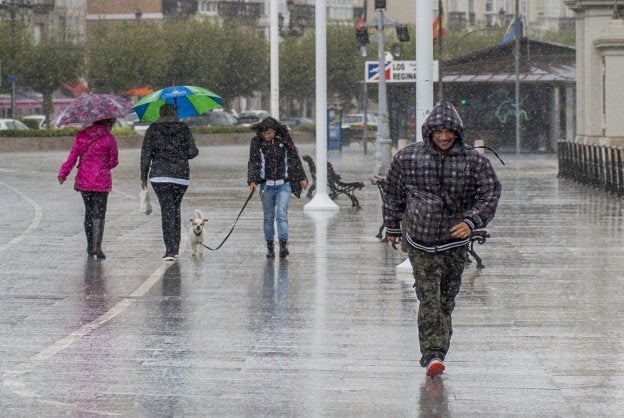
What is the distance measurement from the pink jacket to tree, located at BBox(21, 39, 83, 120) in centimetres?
5564

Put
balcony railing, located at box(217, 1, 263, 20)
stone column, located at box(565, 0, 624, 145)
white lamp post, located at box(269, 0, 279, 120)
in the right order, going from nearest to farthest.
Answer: white lamp post, located at box(269, 0, 279, 120), stone column, located at box(565, 0, 624, 145), balcony railing, located at box(217, 1, 263, 20)

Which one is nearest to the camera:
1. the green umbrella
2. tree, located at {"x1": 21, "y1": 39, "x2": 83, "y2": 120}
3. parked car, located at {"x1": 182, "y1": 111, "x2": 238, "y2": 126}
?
the green umbrella

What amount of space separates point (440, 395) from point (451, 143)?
1437 millimetres

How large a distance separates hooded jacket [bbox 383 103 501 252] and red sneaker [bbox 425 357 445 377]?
64 centimetres

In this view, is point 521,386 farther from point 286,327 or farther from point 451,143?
point 286,327

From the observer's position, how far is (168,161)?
16422 millimetres

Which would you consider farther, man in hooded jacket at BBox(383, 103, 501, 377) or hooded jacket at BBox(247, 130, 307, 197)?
hooded jacket at BBox(247, 130, 307, 197)

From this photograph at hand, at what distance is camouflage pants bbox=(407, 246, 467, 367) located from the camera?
925 cm

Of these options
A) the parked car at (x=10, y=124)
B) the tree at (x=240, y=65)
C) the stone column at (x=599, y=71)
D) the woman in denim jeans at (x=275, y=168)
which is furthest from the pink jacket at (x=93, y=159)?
the tree at (x=240, y=65)

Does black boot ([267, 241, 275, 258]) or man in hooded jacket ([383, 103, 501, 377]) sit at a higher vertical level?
man in hooded jacket ([383, 103, 501, 377])

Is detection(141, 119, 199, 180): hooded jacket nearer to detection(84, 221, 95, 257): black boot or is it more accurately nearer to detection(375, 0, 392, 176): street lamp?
detection(84, 221, 95, 257): black boot

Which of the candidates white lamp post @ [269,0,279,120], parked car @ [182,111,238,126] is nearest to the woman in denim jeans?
white lamp post @ [269,0,279,120]

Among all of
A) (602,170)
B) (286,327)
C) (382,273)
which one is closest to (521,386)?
(286,327)

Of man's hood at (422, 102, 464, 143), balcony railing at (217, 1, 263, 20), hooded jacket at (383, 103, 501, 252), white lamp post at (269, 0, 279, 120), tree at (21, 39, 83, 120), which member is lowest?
hooded jacket at (383, 103, 501, 252)
